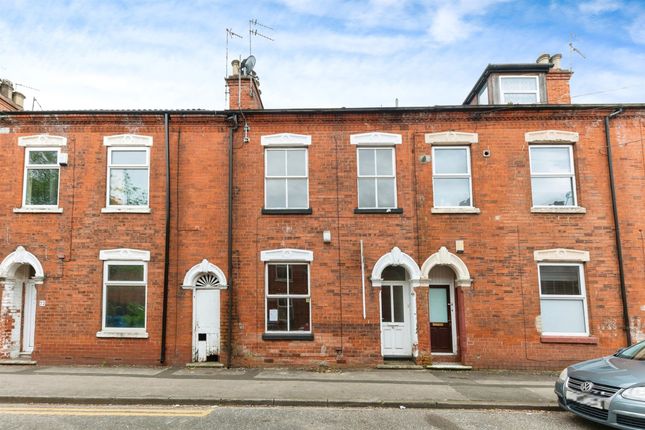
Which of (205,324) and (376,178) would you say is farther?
(376,178)

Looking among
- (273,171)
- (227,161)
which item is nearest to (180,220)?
(227,161)

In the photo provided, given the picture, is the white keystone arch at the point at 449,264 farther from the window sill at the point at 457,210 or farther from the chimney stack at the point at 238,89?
the chimney stack at the point at 238,89

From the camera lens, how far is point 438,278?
1208 cm

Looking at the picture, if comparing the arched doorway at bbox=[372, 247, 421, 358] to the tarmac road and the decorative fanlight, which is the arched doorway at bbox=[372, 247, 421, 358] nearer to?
the tarmac road

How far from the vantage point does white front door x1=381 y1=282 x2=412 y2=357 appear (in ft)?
38.3

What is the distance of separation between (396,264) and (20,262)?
10113 millimetres

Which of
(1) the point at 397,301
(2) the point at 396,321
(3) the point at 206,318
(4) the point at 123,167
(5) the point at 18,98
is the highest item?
(5) the point at 18,98

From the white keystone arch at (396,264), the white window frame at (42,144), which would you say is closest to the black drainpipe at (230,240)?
the white keystone arch at (396,264)

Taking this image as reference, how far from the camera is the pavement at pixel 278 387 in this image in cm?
808

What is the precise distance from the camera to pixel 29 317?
12117mm

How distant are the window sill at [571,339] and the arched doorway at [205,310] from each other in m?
8.44

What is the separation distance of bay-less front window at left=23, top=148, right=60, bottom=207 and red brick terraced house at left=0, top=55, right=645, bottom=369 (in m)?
0.04

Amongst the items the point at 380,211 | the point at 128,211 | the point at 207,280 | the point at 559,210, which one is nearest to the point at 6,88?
the point at 128,211

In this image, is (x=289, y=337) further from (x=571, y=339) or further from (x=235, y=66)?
(x=235, y=66)
